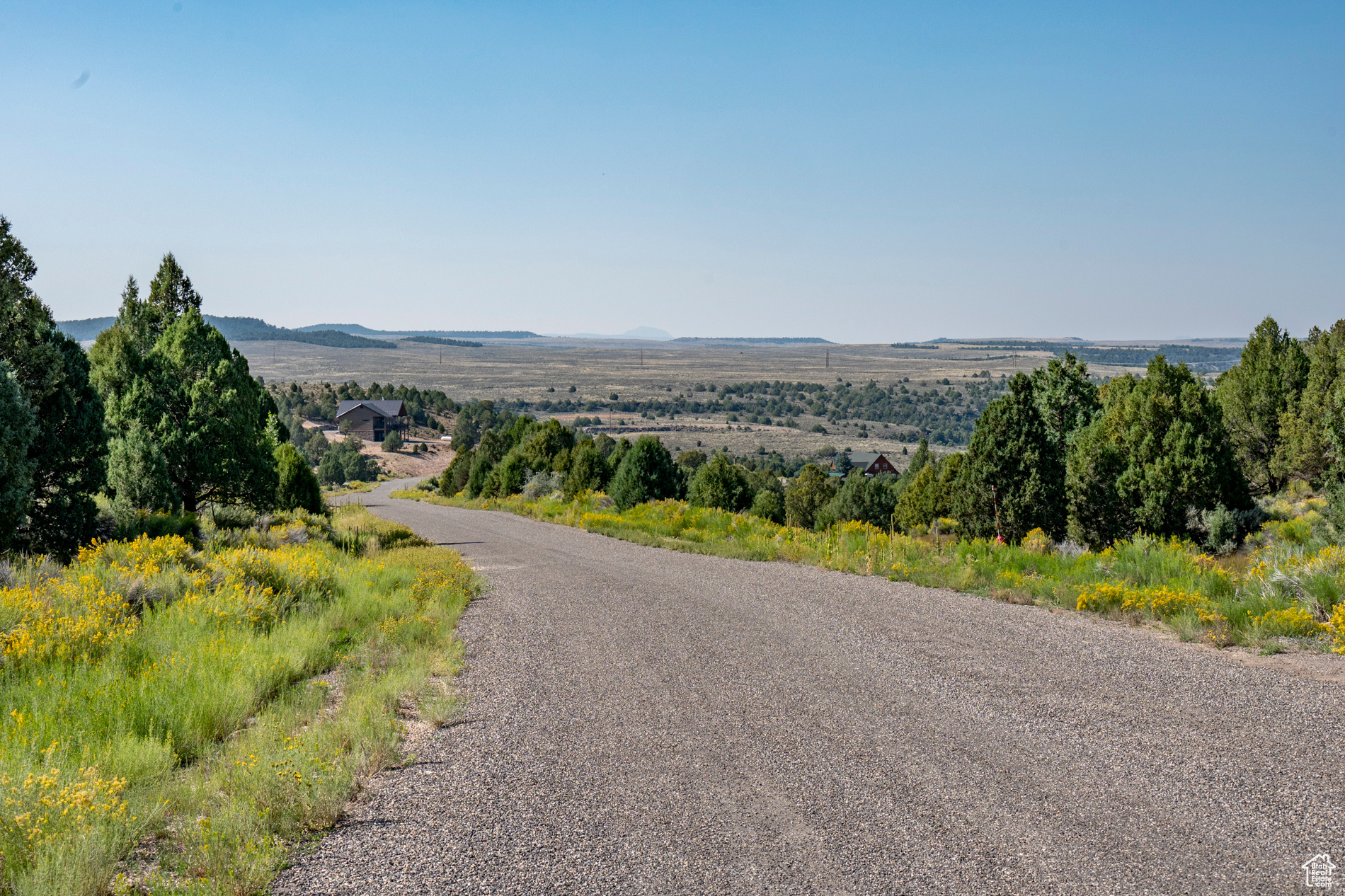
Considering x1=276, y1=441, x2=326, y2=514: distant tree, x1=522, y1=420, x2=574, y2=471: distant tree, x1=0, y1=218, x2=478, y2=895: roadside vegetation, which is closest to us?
x1=0, y1=218, x2=478, y2=895: roadside vegetation

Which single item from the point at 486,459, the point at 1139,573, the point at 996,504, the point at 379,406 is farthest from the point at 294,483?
the point at 379,406

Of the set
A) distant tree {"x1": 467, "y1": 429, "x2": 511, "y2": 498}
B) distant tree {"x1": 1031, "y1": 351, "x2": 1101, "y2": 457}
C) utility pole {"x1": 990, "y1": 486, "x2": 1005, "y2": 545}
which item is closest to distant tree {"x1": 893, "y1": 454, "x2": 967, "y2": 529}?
distant tree {"x1": 1031, "y1": 351, "x2": 1101, "y2": 457}

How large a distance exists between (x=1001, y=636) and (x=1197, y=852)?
4.66 meters

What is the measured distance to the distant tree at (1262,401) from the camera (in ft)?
116

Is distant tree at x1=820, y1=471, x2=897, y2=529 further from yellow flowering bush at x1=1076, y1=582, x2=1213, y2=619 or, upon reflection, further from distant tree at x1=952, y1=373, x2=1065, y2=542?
yellow flowering bush at x1=1076, y1=582, x2=1213, y2=619

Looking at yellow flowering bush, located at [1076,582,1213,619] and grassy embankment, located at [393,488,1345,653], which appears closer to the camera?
grassy embankment, located at [393,488,1345,653]

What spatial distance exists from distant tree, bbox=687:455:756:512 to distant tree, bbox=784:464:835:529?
15.5 meters

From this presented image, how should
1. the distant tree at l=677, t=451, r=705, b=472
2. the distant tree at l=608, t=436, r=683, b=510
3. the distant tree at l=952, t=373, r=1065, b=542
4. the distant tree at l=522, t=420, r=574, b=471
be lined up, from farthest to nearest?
1. the distant tree at l=677, t=451, r=705, b=472
2. the distant tree at l=522, t=420, r=574, b=471
3. the distant tree at l=608, t=436, r=683, b=510
4. the distant tree at l=952, t=373, r=1065, b=542

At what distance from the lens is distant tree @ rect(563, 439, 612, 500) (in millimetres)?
35688

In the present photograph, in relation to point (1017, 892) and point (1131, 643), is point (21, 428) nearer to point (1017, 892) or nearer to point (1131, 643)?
point (1017, 892)

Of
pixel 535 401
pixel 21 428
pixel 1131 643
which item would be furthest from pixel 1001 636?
pixel 535 401

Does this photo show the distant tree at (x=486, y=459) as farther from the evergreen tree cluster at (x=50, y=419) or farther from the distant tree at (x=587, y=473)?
the evergreen tree cluster at (x=50, y=419)

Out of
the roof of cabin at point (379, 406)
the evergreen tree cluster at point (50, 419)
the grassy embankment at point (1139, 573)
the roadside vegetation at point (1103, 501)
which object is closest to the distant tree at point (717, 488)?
the roadside vegetation at point (1103, 501)

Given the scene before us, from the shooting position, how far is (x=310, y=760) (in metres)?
5.23
